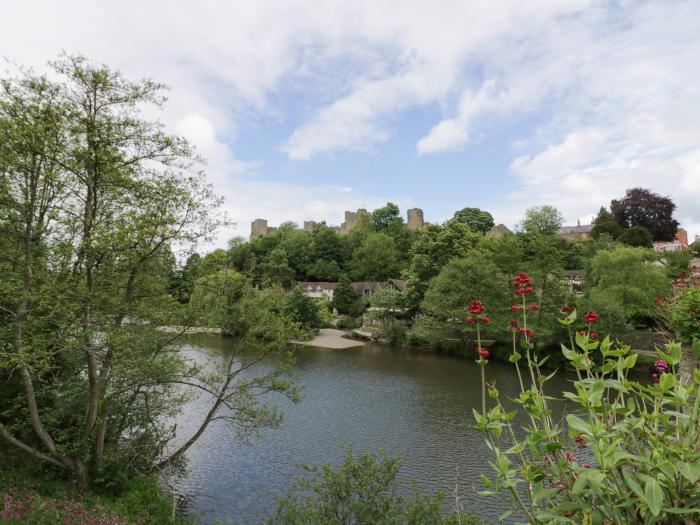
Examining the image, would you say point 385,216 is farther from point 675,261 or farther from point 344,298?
point 675,261

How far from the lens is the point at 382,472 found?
8.06m

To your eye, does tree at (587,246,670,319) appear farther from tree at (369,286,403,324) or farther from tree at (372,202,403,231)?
tree at (372,202,403,231)

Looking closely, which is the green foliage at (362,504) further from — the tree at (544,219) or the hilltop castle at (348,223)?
the hilltop castle at (348,223)

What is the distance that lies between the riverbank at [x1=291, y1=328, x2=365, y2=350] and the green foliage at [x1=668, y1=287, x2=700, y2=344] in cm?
2732

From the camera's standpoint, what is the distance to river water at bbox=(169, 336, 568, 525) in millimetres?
11031

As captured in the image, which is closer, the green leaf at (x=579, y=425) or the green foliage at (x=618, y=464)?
the green foliage at (x=618, y=464)

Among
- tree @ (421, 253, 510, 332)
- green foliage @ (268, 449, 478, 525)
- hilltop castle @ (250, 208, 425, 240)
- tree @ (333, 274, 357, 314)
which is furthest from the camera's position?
hilltop castle @ (250, 208, 425, 240)

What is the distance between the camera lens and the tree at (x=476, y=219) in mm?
65244

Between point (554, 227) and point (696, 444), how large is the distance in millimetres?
70426

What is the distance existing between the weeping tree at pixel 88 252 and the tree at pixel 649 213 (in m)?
52.3

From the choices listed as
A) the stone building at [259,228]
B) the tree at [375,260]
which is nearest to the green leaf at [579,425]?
the tree at [375,260]

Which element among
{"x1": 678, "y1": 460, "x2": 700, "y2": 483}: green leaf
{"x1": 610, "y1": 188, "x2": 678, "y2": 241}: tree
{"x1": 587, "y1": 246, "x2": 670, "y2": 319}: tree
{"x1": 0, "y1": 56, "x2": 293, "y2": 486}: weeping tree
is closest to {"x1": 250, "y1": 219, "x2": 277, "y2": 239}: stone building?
{"x1": 610, "y1": 188, "x2": 678, "y2": 241}: tree

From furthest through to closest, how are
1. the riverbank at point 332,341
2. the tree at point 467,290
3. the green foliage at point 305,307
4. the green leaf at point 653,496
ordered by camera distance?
the green foliage at point 305,307, the riverbank at point 332,341, the tree at point 467,290, the green leaf at point 653,496

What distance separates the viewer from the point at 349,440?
580 inches
